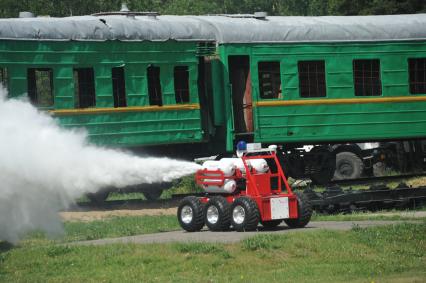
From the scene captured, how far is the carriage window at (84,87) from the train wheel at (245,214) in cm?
824

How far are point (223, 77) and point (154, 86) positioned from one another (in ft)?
6.93

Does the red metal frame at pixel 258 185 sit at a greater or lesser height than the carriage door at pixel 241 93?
lesser

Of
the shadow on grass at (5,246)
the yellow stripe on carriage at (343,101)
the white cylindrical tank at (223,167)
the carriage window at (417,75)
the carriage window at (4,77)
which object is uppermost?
the carriage window at (4,77)

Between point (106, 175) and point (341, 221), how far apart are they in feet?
16.7

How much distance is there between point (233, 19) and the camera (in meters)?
31.5

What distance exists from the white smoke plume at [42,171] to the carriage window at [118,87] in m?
6.06

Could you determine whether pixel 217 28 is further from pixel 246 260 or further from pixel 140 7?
pixel 140 7

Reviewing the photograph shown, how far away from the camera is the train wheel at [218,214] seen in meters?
20.3

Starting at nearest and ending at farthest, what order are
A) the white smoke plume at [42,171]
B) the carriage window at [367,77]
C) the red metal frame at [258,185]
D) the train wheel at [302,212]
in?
the white smoke plume at [42,171]
the red metal frame at [258,185]
the train wheel at [302,212]
the carriage window at [367,77]

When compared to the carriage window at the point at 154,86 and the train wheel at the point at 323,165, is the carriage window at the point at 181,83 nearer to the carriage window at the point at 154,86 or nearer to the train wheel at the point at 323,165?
the carriage window at the point at 154,86

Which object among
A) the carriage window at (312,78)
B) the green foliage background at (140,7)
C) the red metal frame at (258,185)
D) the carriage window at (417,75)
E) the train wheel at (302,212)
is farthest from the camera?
the green foliage background at (140,7)

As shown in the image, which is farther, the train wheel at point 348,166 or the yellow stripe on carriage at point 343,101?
the train wheel at point 348,166

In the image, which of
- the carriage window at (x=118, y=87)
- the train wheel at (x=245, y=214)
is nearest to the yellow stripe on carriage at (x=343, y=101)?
the carriage window at (x=118, y=87)

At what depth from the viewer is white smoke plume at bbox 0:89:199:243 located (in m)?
19.0
